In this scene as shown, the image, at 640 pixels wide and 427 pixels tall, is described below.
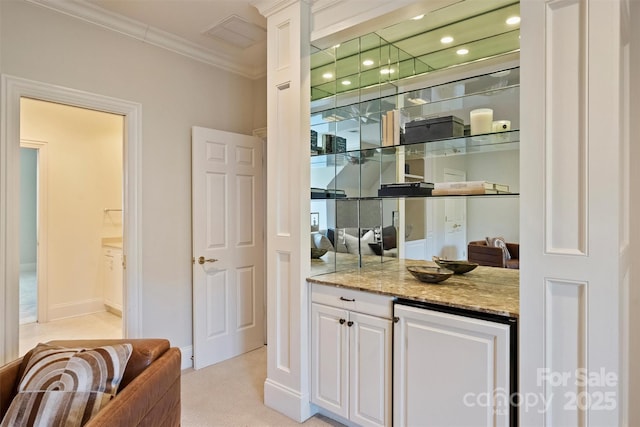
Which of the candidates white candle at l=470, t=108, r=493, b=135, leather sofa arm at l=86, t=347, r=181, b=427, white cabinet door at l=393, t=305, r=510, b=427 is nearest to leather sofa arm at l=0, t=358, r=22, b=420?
leather sofa arm at l=86, t=347, r=181, b=427

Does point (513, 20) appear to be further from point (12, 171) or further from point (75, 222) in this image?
point (75, 222)

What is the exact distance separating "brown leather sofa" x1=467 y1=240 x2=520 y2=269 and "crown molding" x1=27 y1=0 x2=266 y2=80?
2.47 meters

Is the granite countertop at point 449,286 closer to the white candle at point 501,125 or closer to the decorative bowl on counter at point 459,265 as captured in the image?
the decorative bowl on counter at point 459,265

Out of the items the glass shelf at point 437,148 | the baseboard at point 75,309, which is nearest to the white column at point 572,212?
the glass shelf at point 437,148

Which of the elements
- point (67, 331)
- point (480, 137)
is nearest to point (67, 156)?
point (67, 331)

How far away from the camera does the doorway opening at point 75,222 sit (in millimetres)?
4195

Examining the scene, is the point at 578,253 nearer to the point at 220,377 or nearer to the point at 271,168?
the point at 271,168

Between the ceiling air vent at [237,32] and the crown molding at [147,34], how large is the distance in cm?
25

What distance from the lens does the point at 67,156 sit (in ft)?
14.7

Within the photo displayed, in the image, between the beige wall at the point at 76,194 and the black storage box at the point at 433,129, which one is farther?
the beige wall at the point at 76,194

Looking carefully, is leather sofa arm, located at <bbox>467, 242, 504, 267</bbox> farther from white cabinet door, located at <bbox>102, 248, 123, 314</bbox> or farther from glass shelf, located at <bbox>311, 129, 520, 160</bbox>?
white cabinet door, located at <bbox>102, 248, 123, 314</bbox>

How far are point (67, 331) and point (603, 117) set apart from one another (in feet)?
15.9

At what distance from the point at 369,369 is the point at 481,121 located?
1513mm

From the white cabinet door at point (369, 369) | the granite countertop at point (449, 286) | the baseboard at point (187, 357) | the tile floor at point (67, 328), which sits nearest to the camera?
the granite countertop at point (449, 286)
